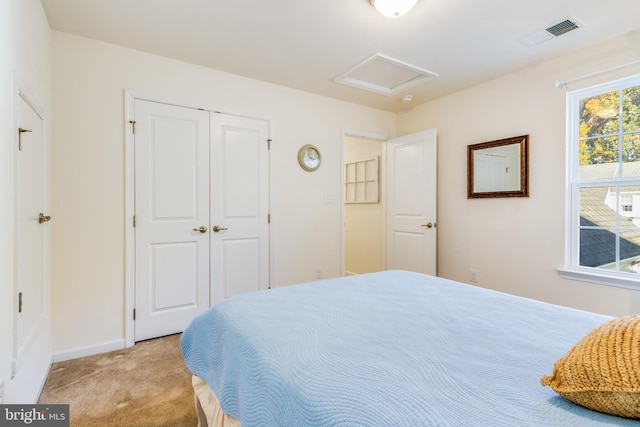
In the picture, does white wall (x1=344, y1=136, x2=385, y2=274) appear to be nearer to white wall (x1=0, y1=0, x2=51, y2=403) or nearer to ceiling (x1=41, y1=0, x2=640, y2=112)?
ceiling (x1=41, y1=0, x2=640, y2=112)

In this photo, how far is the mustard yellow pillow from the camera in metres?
0.61

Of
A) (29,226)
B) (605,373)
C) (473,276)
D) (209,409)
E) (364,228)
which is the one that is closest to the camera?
(605,373)

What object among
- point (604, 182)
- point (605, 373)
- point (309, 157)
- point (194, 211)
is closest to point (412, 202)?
point (309, 157)

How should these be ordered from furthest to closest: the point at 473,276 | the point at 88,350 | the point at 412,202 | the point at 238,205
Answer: the point at 412,202 < the point at 473,276 < the point at 238,205 < the point at 88,350

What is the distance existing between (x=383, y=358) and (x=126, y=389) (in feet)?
6.01

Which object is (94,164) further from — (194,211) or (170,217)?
(194,211)

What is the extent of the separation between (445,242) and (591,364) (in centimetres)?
305

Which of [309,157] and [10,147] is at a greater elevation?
[309,157]

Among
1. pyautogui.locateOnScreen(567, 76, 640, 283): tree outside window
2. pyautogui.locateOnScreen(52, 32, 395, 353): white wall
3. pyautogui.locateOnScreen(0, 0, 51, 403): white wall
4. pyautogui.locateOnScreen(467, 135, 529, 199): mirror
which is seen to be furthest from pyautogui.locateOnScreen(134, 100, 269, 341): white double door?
pyautogui.locateOnScreen(567, 76, 640, 283): tree outside window

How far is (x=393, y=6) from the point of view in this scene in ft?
6.17

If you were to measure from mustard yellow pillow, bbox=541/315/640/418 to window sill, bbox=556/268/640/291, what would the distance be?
85.8 inches

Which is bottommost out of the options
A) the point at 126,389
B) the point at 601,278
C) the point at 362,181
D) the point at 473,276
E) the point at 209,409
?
the point at 126,389

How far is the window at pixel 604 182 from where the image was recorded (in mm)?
2334

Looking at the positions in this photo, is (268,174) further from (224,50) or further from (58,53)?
(58,53)
